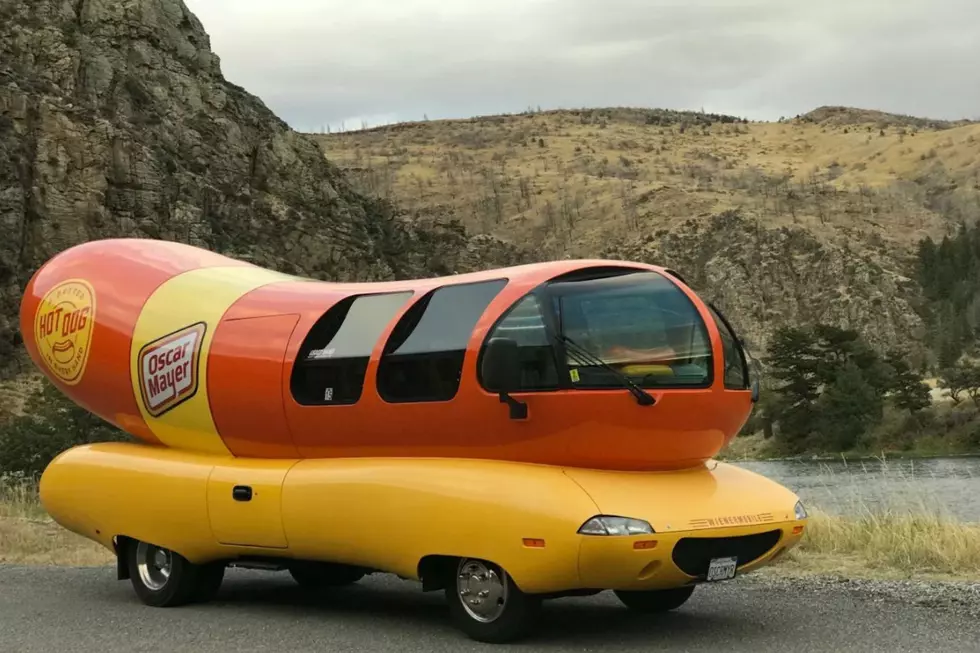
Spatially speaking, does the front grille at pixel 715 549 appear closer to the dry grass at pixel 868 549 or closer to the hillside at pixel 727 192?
the dry grass at pixel 868 549

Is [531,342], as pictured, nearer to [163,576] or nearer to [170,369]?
[170,369]

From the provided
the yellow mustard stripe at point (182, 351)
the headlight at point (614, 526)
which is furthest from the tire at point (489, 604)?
the yellow mustard stripe at point (182, 351)

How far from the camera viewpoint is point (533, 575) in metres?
7.70

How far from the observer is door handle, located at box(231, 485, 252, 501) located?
9.42 m

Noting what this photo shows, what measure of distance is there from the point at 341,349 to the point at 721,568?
3.24m

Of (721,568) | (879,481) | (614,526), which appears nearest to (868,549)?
(721,568)

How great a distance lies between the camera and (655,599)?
30.3 feet

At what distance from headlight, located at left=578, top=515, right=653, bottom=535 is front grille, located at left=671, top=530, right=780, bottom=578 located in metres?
0.27

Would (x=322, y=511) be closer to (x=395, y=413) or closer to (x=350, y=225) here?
(x=395, y=413)

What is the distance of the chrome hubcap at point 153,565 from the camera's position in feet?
34.1

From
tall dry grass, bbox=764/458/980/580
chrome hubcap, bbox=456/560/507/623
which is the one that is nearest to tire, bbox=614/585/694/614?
chrome hubcap, bbox=456/560/507/623

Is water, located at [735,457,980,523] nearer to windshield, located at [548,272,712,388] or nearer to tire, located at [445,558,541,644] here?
windshield, located at [548,272,712,388]

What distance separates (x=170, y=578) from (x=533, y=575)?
157 inches

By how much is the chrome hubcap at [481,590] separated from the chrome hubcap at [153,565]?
10.9ft
